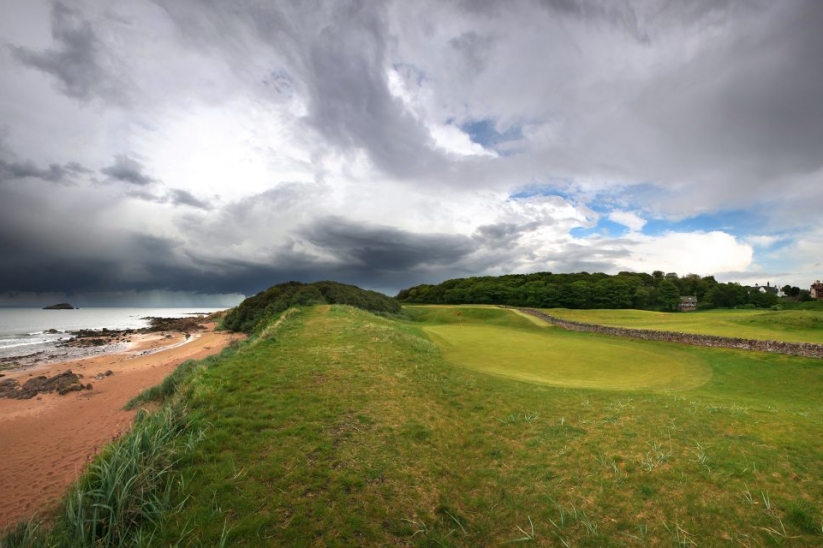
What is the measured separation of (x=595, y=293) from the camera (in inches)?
3270

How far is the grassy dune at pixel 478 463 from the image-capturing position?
A: 548 cm

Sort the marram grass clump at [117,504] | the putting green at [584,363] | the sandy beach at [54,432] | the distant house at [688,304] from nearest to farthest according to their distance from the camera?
the marram grass clump at [117,504] < the sandy beach at [54,432] < the putting green at [584,363] < the distant house at [688,304]

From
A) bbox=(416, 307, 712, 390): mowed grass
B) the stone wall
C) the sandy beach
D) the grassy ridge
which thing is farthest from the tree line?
the sandy beach

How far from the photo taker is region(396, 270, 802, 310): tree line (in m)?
82.6

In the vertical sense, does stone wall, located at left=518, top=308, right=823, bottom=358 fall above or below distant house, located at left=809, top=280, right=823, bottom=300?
below

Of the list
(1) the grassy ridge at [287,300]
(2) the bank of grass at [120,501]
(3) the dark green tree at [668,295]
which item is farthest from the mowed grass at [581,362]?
(3) the dark green tree at [668,295]

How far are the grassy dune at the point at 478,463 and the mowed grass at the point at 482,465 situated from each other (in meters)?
0.03

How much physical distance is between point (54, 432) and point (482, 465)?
1529cm

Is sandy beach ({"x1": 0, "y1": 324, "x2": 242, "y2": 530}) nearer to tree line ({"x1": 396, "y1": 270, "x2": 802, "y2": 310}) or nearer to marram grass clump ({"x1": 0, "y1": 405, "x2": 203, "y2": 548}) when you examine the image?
marram grass clump ({"x1": 0, "y1": 405, "x2": 203, "y2": 548})

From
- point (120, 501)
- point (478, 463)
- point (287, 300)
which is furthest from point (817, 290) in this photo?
point (120, 501)

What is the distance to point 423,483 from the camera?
7055 mm

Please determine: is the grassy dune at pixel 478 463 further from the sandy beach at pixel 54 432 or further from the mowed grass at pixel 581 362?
the sandy beach at pixel 54 432

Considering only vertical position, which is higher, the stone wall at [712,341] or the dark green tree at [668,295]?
the dark green tree at [668,295]

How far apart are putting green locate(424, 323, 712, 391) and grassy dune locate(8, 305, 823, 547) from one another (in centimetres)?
143
